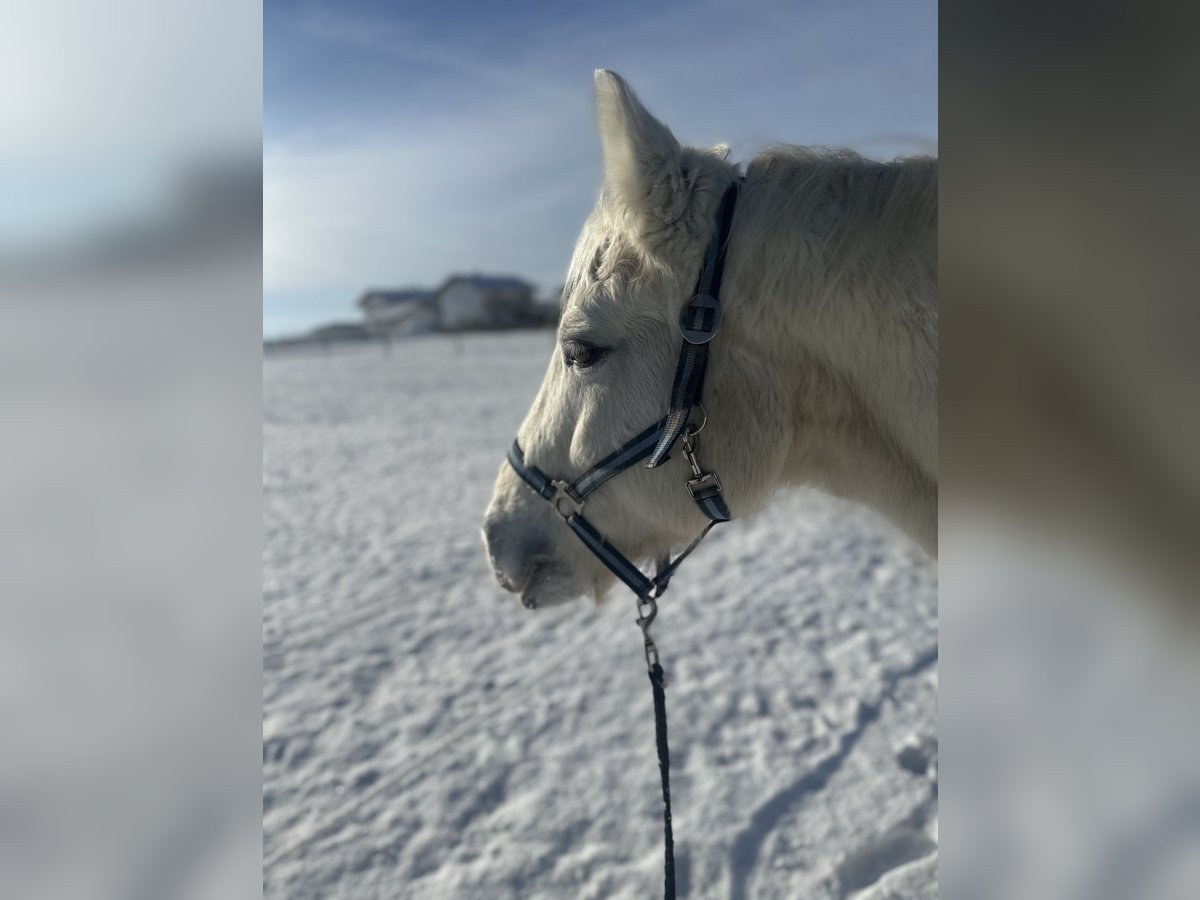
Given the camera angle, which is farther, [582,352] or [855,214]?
[582,352]

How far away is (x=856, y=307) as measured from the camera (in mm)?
1344

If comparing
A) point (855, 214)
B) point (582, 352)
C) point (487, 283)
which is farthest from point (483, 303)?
point (855, 214)

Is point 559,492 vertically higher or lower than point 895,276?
lower

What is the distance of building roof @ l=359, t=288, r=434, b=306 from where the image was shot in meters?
41.9

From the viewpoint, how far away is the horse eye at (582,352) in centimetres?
159

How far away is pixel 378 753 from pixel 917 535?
284 cm

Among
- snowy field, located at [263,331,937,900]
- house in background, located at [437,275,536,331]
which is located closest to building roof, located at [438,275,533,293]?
house in background, located at [437,275,536,331]

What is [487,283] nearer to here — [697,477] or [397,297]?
[397,297]

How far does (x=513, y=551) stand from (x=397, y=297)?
44.4 m

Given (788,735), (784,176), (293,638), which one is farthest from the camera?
(293,638)
